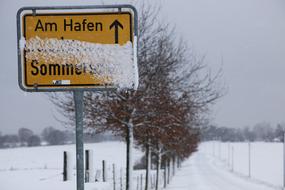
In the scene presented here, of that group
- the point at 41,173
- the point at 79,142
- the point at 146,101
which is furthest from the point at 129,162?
the point at 41,173

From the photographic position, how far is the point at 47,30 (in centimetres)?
420

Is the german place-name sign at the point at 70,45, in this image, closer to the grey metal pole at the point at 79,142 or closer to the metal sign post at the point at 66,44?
the metal sign post at the point at 66,44

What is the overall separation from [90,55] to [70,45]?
7.4 inches

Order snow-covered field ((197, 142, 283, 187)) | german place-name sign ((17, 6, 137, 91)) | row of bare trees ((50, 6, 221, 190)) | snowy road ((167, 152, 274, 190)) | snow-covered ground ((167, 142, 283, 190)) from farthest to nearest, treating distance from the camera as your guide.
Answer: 1. snow-covered field ((197, 142, 283, 187))
2. snow-covered ground ((167, 142, 283, 190))
3. snowy road ((167, 152, 274, 190))
4. row of bare trees ((50, 6, 221, 190))
5. german place-name sign ((17, 6, 137, 91))

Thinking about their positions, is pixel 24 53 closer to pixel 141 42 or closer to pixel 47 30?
pixel 47 30

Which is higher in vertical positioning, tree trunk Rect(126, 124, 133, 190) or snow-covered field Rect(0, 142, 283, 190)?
tree trunk Rect(126, 124, 133, 190)

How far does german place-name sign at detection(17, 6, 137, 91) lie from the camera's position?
413 cm

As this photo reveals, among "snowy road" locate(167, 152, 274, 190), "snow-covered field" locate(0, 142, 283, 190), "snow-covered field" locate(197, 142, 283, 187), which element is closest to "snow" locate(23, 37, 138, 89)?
"snow-covered field" locate(0, 142, 283, 190)

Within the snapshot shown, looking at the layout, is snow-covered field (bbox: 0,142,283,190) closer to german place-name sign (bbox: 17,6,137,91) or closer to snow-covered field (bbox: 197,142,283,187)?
snow-covered field (bbox: 197,142,283,187)

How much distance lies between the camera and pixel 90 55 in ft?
13.8

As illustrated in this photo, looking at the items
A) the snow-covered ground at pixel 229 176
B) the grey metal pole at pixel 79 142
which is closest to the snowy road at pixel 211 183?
the snow-covered ground at pixel 229 176

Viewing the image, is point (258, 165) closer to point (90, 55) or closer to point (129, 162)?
point (129, 162)

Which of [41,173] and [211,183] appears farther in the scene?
[211,183]

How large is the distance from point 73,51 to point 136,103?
7.69 meters
